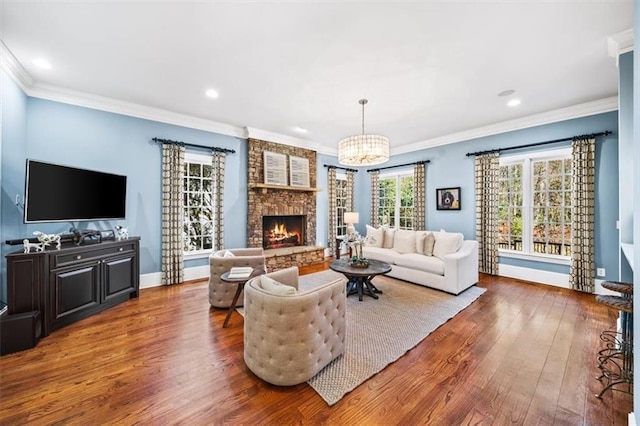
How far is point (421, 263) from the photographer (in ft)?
13.9

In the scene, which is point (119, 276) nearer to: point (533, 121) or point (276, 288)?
point (276, 288)

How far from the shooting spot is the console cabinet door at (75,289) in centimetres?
267

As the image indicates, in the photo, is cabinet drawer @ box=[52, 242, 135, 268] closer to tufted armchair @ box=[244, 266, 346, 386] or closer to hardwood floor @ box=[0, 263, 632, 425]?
hardwood floor @ box=[0, 263, 632, 425]

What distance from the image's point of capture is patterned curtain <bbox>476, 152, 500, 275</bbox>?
4.85 m

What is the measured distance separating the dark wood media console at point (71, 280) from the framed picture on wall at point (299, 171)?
334cm

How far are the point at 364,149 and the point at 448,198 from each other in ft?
10.4

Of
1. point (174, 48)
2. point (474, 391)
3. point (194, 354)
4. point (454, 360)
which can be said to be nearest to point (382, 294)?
point (454, 360)

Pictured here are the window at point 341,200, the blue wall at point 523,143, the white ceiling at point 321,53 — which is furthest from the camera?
the window at point 341,200

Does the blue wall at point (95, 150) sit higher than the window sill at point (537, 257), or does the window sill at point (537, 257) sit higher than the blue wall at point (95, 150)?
the blue wall at point (95, 150)

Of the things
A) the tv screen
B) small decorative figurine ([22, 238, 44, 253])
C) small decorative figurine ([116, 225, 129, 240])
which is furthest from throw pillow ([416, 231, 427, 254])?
small decorative figurine ([22, 238, 44, 253])

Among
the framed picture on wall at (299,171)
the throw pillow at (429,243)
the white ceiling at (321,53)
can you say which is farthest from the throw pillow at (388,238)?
the white ceiling at (321,53)

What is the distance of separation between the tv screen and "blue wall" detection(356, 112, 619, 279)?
20.4ft

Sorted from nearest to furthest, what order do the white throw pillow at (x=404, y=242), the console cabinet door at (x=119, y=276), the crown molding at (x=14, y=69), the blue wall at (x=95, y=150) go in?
the crown molding at (x=14, y=69) → the blue wall at (x=95, y=150) → the console cabinet door at (x=119, y=276) → the white throw pillow at (x=404, y=242)

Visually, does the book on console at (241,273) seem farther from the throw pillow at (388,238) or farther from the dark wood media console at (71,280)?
the throw pillow at (388,238)
